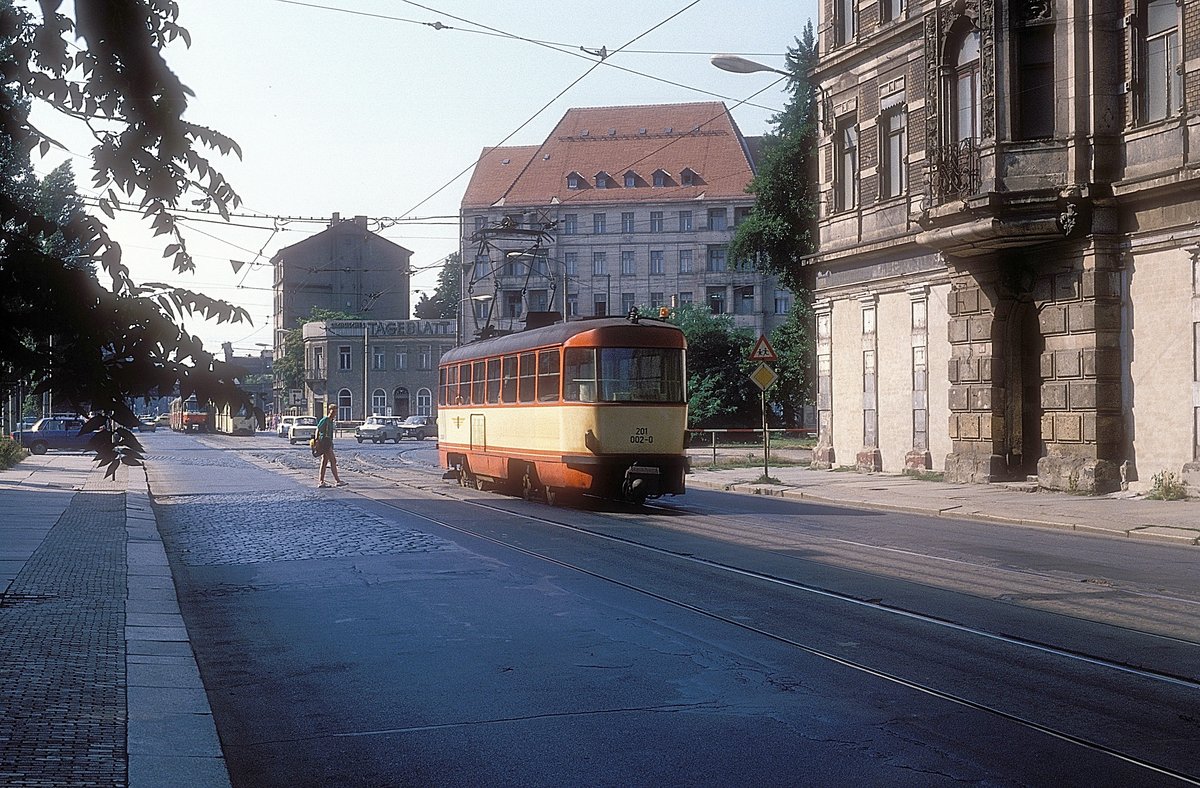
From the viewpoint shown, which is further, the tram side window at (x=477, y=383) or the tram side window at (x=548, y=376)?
the tram side window at (x=477, y=383)

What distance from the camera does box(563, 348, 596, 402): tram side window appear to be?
2111cm

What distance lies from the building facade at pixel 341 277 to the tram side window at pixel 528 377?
97403 millimetres

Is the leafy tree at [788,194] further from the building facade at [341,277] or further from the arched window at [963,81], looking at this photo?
the building facade at [341,277]

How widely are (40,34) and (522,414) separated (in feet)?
60.1

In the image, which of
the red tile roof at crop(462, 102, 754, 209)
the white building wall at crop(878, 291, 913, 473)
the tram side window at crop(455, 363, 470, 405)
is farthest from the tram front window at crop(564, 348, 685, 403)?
the red tile roof at crop(462, 102, 754, 209)

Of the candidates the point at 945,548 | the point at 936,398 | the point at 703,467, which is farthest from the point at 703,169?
the point at 945,548

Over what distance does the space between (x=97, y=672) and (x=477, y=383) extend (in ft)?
63.7

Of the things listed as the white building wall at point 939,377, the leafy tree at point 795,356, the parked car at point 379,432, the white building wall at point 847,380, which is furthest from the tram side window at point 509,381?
the parked car at point 379,432

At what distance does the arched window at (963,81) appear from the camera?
85.4 ft

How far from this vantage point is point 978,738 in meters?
6.28

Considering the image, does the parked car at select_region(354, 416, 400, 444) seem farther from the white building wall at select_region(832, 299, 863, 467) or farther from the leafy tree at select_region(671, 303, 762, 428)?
the white building wall at select_region(832, 299, 863, 467)

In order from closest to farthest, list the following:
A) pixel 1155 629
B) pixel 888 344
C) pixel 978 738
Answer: pixel 978 738
pixel 1155 629
pixel 888 344

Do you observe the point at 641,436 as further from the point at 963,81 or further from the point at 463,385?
the point at 963,81

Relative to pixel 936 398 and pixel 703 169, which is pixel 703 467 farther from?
pixel 703 169
